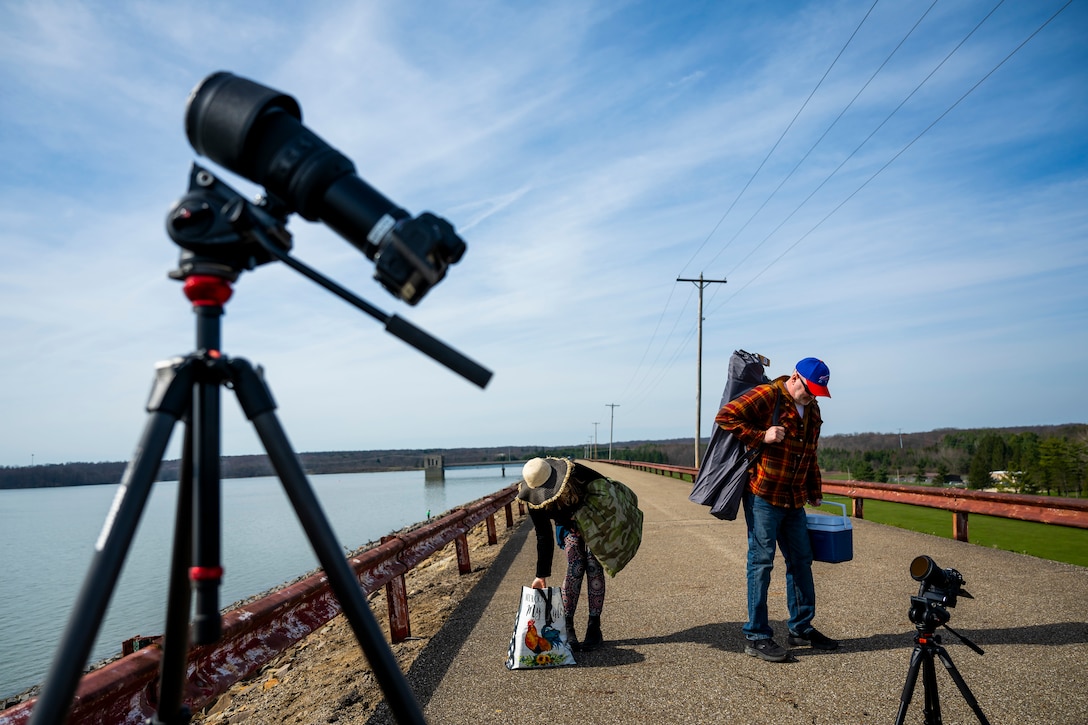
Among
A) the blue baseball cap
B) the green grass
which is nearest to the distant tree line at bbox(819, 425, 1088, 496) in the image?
the green grass

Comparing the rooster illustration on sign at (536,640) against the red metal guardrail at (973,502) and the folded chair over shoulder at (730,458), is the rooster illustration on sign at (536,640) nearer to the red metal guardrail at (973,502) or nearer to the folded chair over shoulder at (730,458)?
the folded chair over shoulder at (730,458)

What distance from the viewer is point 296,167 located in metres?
1.67

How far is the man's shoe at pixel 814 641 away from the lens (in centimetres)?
520

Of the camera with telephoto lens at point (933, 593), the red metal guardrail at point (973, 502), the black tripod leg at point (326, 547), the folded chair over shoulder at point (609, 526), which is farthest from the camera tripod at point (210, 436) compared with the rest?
the red metal guardrail at point (973, 502)

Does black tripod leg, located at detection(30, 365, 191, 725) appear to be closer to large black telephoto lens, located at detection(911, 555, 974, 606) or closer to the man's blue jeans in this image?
large black telephoto lens, located at detection(911, 555, 974, 606)

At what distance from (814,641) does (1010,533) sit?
7488mm

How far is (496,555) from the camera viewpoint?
11164 millimetres

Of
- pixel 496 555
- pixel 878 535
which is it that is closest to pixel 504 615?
pixel 496 555

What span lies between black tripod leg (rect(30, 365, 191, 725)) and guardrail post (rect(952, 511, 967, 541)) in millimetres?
10734

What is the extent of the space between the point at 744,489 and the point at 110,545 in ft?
16.1

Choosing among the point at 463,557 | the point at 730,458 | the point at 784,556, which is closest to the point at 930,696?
the point at 784,556

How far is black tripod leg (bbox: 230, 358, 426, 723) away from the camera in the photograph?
4.81 ft

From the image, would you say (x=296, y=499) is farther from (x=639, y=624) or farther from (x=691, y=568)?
(x=691, y=568)

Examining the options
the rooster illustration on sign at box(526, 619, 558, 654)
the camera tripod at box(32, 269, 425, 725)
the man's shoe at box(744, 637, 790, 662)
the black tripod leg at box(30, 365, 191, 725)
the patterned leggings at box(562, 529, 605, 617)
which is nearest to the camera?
the black tripod leg at box(30, 365, 191, 725)
